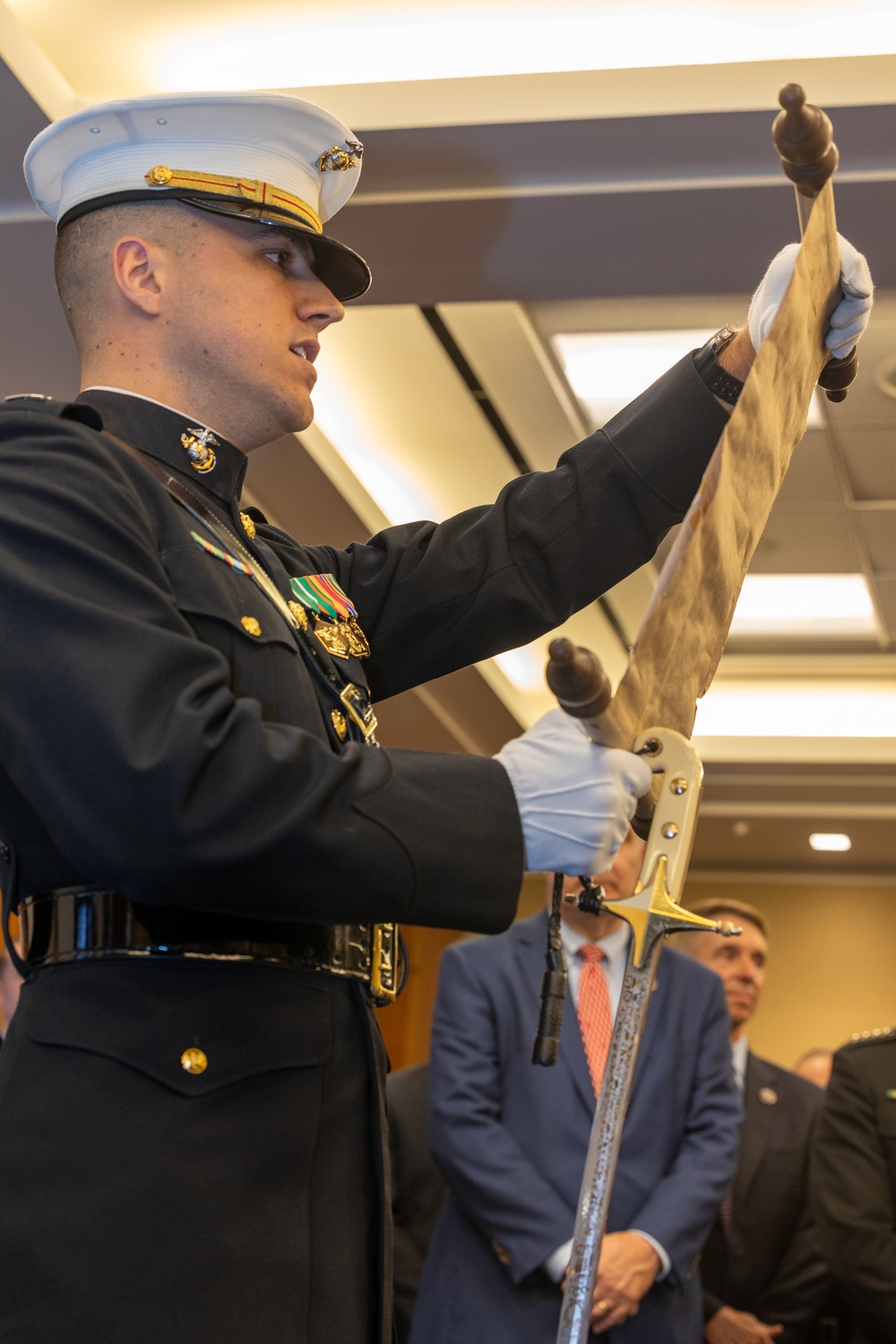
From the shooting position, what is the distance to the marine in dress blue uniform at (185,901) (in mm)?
975

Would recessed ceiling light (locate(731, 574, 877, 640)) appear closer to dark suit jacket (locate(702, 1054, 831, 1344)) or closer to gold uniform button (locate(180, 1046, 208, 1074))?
dark suit jacket (locate(702, 1054, 831, 1344))

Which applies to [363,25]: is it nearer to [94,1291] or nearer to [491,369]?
[491,369]

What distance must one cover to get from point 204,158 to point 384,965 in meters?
0.78

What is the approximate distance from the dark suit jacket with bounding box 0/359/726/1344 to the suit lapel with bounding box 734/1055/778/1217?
9.06 feet

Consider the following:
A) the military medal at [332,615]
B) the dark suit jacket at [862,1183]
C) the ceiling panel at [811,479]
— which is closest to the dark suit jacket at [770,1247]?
the dark suit jacket at [862,1183]

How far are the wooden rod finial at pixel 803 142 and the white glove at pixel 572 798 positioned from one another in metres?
0.59

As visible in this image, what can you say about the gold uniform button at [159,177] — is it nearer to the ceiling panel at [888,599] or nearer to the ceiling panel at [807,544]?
the ceiling panel at [807,544]

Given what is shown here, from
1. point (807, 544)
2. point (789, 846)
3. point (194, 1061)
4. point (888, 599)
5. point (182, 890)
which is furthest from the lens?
point (789, 846)

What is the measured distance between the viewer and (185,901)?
38.8 inches

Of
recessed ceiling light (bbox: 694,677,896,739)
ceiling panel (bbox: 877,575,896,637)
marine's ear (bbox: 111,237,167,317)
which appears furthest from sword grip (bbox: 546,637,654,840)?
recessed ceiling light (bbox: 694,677,896,739)

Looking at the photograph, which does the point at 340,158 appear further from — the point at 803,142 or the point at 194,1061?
the point at 194,1061

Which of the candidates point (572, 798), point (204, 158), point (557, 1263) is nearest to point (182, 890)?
point (572, 798)

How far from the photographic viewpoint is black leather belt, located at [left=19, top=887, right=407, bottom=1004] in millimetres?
1095

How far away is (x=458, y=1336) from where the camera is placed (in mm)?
2561
